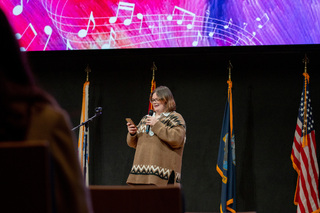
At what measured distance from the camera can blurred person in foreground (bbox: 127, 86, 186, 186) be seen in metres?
3.45

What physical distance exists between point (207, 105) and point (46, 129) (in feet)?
14.4

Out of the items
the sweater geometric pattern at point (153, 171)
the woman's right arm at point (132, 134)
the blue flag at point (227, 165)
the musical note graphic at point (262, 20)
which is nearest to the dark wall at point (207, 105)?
the musical note graphic at point (262, 20)

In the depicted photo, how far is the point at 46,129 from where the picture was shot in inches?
29.5

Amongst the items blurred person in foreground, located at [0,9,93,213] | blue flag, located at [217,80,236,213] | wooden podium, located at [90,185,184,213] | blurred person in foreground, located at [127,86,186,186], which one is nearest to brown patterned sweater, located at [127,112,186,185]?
blurred person in foreground, located at [127,86,186,186]

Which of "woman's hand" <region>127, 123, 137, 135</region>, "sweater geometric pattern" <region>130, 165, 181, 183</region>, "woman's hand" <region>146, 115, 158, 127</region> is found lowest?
"sweater geometric pattern" <region>130, 165, 181, 183</region>

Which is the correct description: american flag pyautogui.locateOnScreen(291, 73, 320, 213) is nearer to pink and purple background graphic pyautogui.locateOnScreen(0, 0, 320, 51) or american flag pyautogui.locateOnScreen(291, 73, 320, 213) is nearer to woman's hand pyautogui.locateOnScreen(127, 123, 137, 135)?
pink and purple background graphic pyautogui.locateOnScreen(0, 0, 320, 51)

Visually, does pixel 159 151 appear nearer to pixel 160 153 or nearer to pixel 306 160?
pixel 160 153

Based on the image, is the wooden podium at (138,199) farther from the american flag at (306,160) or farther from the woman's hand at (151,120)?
the american flag at (306,160)

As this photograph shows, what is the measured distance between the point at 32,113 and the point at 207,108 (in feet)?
14.4

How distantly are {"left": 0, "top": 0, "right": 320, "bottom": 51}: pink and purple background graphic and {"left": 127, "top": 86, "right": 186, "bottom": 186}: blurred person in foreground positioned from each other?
1274 millimetres

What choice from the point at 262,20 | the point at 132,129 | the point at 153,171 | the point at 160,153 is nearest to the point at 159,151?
the point at 160,153

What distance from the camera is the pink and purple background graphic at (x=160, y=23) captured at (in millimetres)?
4551

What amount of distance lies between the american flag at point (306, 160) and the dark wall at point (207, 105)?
1.38ft

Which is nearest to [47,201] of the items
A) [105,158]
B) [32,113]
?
[32,113]
